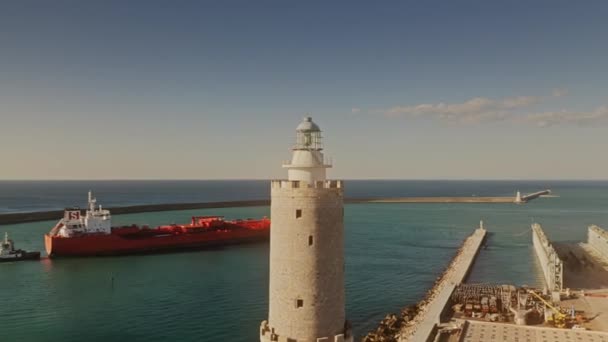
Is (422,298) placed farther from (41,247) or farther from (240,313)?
(41,247)

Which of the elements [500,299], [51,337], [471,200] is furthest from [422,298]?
[471,200]

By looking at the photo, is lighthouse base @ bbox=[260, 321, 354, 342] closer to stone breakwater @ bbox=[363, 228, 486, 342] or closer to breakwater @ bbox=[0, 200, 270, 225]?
stone breakwater @ bbox=[363, 228, 486, 342]

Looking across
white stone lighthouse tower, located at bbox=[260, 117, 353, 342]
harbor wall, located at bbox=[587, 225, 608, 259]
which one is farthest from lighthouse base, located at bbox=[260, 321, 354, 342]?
harbor wall, located at bbox=[587, 225, 608, 259]

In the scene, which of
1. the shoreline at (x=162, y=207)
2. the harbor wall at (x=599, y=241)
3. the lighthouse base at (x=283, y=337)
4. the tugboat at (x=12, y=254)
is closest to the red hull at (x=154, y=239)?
the tugboat at (x=12, y=254)

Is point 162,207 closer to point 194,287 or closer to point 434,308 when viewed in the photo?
point 194,287

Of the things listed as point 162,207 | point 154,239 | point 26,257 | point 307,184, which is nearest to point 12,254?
point 26,257

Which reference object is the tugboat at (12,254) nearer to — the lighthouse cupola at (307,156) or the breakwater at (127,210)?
the breakwater at (127,210)
